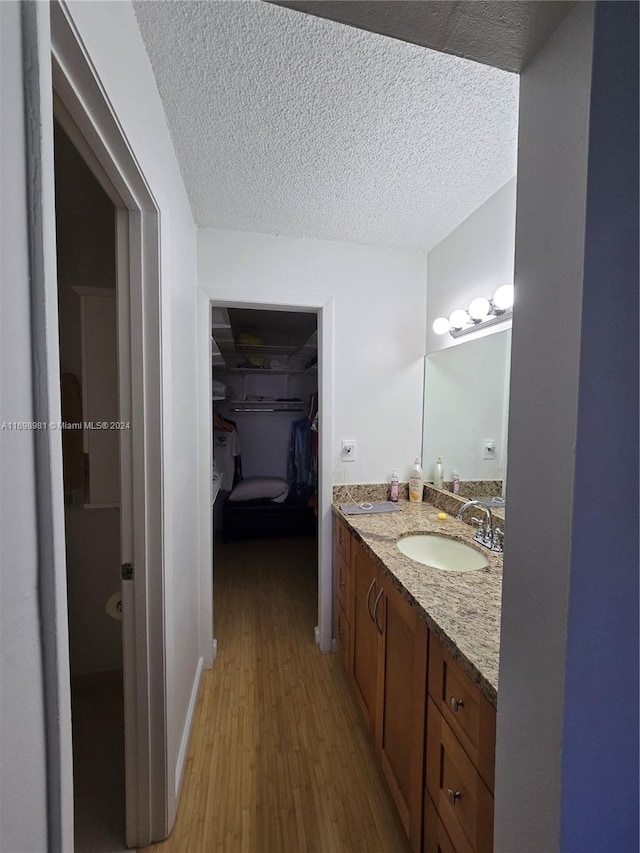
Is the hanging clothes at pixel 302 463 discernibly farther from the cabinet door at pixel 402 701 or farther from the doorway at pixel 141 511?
the doorway at pixel 141 511

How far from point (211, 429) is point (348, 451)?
0.82 meters

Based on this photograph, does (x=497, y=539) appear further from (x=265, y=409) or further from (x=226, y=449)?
(x=265, y=409)

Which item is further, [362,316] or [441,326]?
[362,316]

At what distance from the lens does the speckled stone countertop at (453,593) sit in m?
0.75

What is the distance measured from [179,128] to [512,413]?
1.45 metres

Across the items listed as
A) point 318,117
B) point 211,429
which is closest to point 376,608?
point 211,429

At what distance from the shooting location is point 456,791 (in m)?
0.80

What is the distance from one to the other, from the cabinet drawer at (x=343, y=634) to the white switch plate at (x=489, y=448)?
1127mm

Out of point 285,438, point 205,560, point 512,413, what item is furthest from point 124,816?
point 285,438

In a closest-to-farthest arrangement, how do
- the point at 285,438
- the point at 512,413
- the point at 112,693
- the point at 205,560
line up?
the point at 512,413, the point at 112,693, the point at 205,560, the point at 285,438

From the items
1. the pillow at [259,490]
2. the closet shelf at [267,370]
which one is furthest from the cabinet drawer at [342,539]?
the closet shelf at [267,370]

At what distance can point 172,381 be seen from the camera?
3.92 feet

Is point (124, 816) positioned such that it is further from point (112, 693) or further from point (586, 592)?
point (586, 592)

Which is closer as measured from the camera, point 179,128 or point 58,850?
point 58,850
